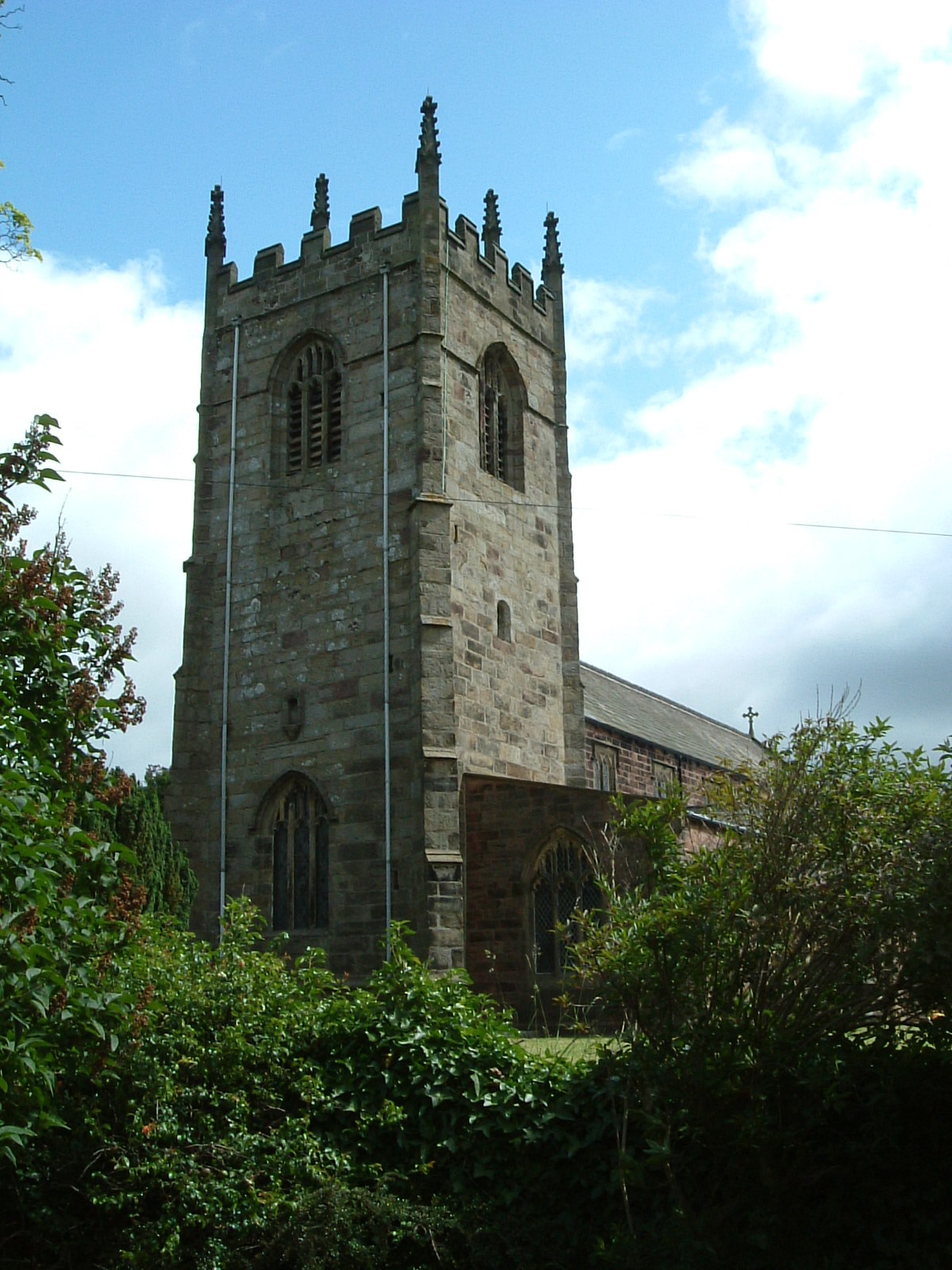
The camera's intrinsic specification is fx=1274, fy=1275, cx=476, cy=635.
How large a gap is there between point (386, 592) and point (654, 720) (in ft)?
56.5

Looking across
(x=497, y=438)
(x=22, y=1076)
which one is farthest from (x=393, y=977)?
(x=497, y=438)

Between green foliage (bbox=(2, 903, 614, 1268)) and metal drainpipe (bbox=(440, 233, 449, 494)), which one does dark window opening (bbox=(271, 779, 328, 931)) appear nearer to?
metal drainpipe (bbox=(440, 233, 449, 494))

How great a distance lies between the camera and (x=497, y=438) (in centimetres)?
2355

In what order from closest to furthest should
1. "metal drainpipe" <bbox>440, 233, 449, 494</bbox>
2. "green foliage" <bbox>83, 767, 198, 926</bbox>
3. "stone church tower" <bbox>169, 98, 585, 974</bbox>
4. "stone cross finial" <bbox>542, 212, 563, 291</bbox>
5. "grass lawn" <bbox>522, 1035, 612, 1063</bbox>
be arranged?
"grass lawn" <bbox>522, 1035, 612, 1063</bbox> < "green foliage" <bbox>83, 767, 198, 926</bbox> < "stone church tower" <bbox>169, 98, 585, 974</bbox> < "metal drainpipe" <bbox>440, 233, 449, 494</bbox> < "stone cross finial" <bbox>542, 212, 563, 291</bbox>

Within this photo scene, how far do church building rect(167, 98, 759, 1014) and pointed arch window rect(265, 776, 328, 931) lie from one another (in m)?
0.04

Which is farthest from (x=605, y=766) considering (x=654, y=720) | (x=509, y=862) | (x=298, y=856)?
(x=298, y=856)

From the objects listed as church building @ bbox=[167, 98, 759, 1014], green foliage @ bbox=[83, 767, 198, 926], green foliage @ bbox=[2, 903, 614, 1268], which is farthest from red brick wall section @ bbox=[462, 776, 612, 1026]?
green foliage @ bbox=[2, 903, 614, 1268]

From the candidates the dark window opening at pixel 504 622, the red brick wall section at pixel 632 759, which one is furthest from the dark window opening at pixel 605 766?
the dark window opening at pixel 504 622

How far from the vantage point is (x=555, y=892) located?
63.6 feet

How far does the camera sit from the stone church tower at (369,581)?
65.1 ft

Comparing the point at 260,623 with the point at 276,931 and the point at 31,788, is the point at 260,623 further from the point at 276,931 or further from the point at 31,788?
the point at 31,788

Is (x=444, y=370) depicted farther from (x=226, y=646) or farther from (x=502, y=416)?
(x=226, y=646)

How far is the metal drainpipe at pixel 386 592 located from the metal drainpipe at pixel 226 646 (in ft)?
9.87

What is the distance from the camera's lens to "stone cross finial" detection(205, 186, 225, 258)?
2511cm
